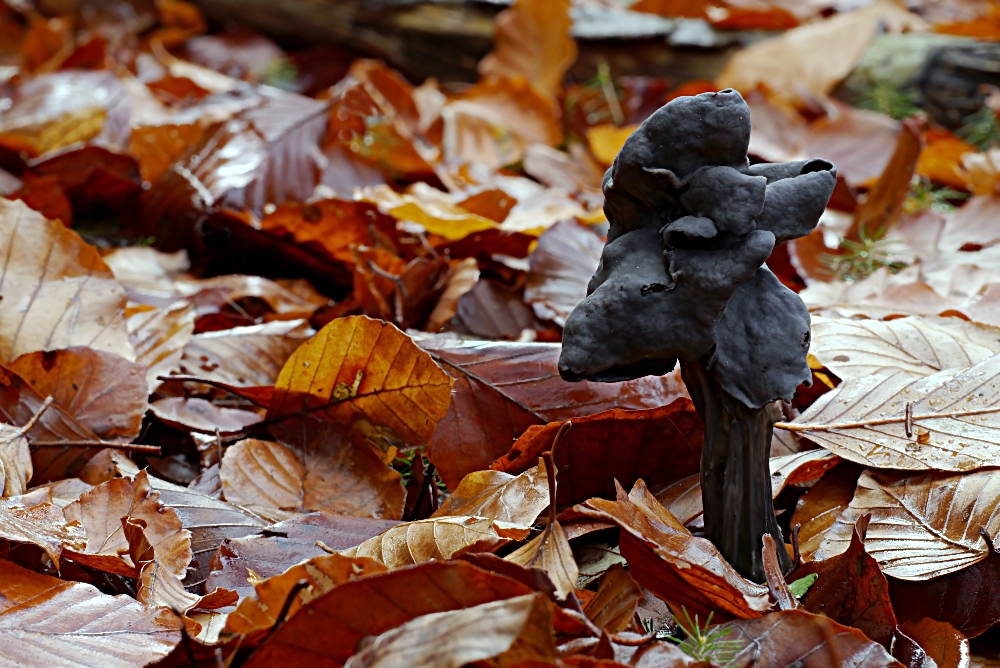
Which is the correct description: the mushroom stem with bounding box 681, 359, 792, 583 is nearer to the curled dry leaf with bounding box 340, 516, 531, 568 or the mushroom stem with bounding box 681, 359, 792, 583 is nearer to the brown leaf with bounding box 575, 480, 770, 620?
the brown leaf with bounding box 575, 480, 770, 620

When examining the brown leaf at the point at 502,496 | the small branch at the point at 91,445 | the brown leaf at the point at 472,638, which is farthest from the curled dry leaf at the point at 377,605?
the small branch at the point at 91,445

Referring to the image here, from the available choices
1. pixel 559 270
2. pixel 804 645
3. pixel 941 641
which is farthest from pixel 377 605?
pixel 559 270

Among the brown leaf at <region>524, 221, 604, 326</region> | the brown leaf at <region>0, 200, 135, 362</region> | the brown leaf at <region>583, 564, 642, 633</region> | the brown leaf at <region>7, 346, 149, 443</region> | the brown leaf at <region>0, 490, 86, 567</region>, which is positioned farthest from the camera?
the brown leaf at <region>524, 221, 604, 326</region>

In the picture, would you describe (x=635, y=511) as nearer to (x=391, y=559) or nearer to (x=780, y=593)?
(x=780, y=593)

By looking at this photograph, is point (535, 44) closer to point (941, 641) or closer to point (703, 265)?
point (703, 265)

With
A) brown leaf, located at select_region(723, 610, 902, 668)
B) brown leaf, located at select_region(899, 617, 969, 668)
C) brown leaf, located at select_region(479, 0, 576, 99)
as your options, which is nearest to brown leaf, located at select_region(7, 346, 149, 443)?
brown leaf, located at select_region(723, 610, 902, 668)

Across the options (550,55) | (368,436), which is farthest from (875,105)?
(368,436)

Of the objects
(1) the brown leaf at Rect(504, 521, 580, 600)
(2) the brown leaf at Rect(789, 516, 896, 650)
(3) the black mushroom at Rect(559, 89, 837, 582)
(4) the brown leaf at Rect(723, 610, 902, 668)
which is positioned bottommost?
(2) the brown leaf at Rect(789, 516, 896, 650)

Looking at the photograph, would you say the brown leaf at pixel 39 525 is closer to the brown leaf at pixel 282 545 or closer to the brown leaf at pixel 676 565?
the brown leaf at pixel 282 545
